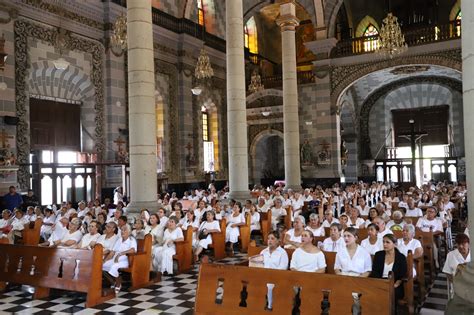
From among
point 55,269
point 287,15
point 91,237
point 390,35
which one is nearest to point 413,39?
point 390,35

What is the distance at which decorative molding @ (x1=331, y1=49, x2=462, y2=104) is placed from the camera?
23719mm

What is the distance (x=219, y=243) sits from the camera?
10.8m

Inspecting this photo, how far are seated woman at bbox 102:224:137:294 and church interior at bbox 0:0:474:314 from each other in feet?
0.12

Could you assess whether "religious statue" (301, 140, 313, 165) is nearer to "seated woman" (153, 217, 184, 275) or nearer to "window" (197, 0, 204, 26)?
"window" (197, 0, 204, 26)

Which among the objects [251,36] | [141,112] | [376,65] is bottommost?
[141,112]

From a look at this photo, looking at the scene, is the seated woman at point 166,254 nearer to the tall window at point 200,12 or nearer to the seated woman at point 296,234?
the seated woman at point 296,234

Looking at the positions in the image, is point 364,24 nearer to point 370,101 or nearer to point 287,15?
point 370,101

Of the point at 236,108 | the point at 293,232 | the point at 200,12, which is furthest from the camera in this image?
the point at 200,12

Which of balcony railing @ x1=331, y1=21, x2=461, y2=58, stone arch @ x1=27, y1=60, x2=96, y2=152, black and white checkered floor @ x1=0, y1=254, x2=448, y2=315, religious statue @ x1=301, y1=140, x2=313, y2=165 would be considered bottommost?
black and white checkered floor @ x1=0, y1=254, x2=448, y2=315

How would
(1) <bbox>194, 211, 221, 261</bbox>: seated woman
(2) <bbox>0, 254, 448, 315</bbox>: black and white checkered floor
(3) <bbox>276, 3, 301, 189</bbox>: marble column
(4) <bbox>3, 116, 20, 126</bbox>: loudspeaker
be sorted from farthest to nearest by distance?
(3) <bbox>276, 3, 301, 189</bbox>: marble column
(4) <bbox>3, 116, 20, 126</bbox>: loudspeaker
(1) <bbox>194, 211, 221, 261</bbox>: seated woman
(2) <bbox>0, 254, 448, 315</bbox>: black and white checkered floor

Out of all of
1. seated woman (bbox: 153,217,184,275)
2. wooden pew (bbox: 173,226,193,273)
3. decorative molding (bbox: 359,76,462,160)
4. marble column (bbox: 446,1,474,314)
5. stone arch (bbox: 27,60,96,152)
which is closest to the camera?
marble column (bbox: 446,1,474,314)

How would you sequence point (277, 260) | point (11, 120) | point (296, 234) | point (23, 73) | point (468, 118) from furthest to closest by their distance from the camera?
point (23, 73)
point (11, 120)
point (296, 234)
point (277, 260)
point (468, 118)

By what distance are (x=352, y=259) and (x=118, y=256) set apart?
13.5ft

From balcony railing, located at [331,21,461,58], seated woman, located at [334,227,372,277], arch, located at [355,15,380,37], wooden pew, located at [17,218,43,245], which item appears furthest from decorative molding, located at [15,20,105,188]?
arch, located at [355,15,380,37]
